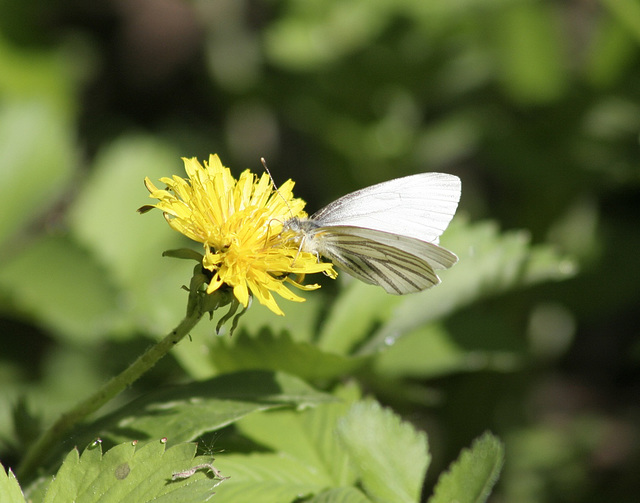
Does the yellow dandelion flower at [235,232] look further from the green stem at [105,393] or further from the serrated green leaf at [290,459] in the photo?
the serrated green leaf at [290,459]

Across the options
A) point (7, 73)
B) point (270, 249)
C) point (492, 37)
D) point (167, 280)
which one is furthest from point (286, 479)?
point (7, 73)

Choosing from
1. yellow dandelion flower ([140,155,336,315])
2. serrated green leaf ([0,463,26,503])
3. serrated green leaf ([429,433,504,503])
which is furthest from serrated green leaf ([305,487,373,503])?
serrated green leaf ([0,463,26,503])

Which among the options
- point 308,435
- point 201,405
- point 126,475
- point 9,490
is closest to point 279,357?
point 308,435

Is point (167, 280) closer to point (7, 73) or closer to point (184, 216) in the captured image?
point (184, 216)

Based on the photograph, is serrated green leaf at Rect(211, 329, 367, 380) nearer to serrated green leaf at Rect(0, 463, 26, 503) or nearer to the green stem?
the green stem

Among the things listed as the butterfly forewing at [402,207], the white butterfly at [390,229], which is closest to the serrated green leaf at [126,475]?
the white butterfly at [390,229]
